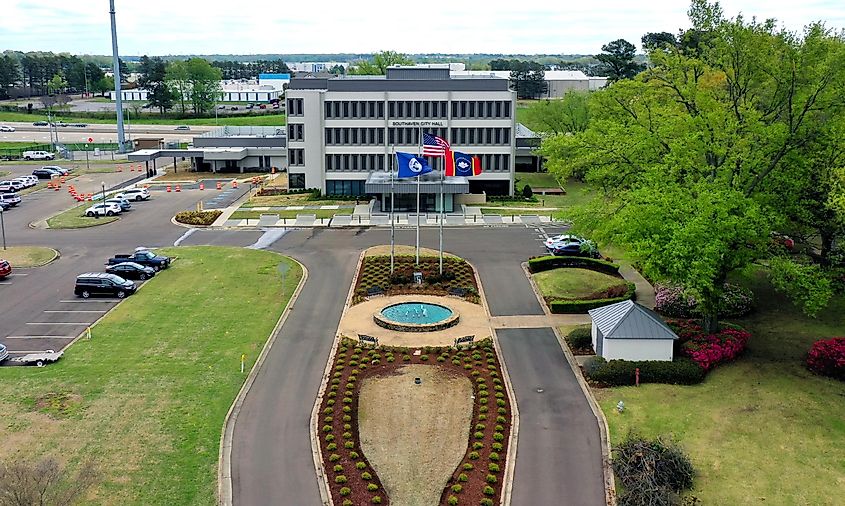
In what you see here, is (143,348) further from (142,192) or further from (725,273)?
(142,192)

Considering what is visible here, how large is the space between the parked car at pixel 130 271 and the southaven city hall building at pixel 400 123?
31.1 m

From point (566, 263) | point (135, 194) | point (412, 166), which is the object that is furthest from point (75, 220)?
point (566, 263)

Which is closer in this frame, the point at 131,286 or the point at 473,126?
the point at 131,286

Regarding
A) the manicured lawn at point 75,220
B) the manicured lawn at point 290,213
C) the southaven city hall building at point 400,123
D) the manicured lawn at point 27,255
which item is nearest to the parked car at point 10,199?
the manicured lawn at point 75,220

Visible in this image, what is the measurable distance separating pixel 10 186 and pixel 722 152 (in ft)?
265

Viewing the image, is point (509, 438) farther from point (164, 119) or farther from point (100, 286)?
point (164, 119)

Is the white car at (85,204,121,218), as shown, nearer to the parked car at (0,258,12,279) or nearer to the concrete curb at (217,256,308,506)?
the parked car at (0,258,12,279)

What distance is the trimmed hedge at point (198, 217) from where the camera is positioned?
7325cm

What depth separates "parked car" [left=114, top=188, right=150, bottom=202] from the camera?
83812mm

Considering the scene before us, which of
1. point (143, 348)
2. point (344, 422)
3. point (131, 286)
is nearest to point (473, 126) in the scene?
point (131, 286)

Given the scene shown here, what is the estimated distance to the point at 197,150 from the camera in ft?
339

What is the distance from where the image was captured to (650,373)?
123 ft

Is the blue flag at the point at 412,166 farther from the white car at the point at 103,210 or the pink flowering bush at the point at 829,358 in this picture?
the white car at the point at 103,210

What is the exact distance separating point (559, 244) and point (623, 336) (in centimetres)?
2216
